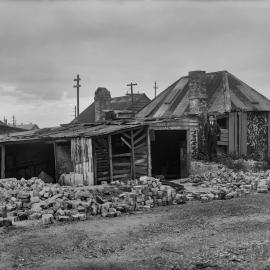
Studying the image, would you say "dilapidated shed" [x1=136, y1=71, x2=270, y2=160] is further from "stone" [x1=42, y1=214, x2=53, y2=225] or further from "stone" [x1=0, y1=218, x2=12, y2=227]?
"stone" [x1=0, y1=218, x2=12, y2=227]

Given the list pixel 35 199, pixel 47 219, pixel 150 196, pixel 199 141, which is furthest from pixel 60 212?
pixel 199 141

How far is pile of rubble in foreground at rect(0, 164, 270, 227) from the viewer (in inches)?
494

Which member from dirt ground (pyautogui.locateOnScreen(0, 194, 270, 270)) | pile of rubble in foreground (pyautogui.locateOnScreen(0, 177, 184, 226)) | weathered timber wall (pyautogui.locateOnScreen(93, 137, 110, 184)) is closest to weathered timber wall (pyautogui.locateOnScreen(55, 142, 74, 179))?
weathered timber wall (pyautogui.locateOnScreen(93, 137, 110, 184))

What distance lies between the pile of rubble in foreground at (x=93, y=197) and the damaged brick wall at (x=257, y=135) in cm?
955

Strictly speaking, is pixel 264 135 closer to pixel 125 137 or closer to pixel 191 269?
pixel 125 137

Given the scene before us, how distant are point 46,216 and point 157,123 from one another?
9900mm

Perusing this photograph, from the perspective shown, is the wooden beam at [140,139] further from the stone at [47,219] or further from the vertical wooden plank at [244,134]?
the vertical wooden plank at [244,134]

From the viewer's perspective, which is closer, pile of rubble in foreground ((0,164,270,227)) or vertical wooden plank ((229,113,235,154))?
pile of rubble in foreground ((0,164,270,227))

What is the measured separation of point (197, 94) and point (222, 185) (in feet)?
30.4

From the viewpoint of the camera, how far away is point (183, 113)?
27.4m

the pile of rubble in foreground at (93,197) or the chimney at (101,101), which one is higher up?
the chimney at (101,101)

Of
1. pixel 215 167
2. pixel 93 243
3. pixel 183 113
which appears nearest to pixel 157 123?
pixel 215 167

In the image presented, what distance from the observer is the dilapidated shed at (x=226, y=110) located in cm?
2614

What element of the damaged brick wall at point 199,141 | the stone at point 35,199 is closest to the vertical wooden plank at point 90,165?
the stone at point 35,199
